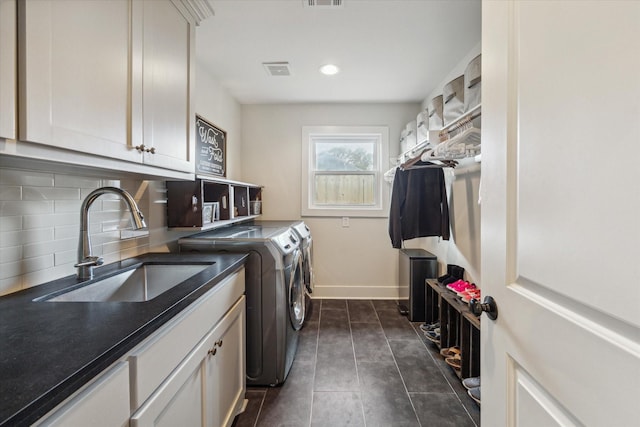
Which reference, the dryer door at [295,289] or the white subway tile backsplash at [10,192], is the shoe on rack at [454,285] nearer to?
the dryer door at [295,289]

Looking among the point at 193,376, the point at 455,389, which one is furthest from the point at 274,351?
the point at 455,389

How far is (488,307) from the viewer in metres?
0.89

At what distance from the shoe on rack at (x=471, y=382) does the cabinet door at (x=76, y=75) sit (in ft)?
7.11

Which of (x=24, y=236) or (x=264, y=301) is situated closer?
(x=24, y=236)

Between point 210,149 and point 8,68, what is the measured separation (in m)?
2.13

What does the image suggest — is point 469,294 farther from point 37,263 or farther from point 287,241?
point 37,263

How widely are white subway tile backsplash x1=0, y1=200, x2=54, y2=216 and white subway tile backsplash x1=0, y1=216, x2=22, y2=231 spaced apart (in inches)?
0.6

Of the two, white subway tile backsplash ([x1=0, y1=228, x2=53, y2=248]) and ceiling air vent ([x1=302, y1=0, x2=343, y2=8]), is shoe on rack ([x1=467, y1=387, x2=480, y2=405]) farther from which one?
ceiling air vent ([x1=302, y1=0, x2=343, y2=8])

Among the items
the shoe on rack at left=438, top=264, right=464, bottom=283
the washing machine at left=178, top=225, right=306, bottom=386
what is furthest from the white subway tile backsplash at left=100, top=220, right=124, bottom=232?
the shoe on rack at left=438, top=264, right=464, bottom=283

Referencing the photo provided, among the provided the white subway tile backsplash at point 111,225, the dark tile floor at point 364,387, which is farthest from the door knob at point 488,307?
the white subway tile backsplash at point 111,225

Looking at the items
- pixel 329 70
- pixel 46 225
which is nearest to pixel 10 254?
pixel 46 225

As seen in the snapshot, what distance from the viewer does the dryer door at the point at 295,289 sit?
6.96ft

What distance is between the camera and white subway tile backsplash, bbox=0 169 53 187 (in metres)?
1.10

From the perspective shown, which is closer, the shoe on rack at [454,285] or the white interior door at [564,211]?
the white interior door at [564,211]
